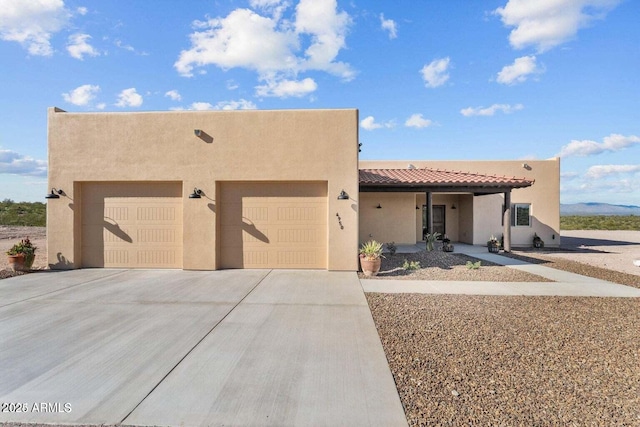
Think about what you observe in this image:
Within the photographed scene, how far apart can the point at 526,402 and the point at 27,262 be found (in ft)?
41.6

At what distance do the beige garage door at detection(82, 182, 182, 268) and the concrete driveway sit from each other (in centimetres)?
269

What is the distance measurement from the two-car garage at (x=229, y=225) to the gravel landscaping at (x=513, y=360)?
4.11 meters

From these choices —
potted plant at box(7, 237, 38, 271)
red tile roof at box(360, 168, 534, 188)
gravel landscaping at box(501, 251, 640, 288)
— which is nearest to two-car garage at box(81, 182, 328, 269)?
potted plant at box(7, 237, 38, 271)

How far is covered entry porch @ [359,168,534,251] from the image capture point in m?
12.4

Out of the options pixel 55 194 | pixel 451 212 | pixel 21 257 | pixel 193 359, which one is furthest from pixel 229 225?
pixel 451 212

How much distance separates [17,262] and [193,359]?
910 centimetres

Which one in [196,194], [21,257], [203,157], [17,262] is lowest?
[17,262]

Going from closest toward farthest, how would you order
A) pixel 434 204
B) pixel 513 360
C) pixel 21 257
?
pixel 513 360, pixel 21 257, pixel 434 204

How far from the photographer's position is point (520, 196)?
16.1m

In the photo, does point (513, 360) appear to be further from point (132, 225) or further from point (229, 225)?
point (132, 225)

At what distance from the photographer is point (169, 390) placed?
10.5 ft

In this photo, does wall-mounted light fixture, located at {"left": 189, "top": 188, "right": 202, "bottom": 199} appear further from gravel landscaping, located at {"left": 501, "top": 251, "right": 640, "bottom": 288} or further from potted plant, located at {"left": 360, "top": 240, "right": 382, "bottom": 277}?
gravel landscaping, located at {"left": 501, "top": 251, "right": 640, "bottom": 288}

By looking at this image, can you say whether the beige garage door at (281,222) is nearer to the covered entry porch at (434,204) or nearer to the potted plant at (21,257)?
the covered entry porch at (434,204)

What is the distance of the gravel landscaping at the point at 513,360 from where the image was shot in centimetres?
284
